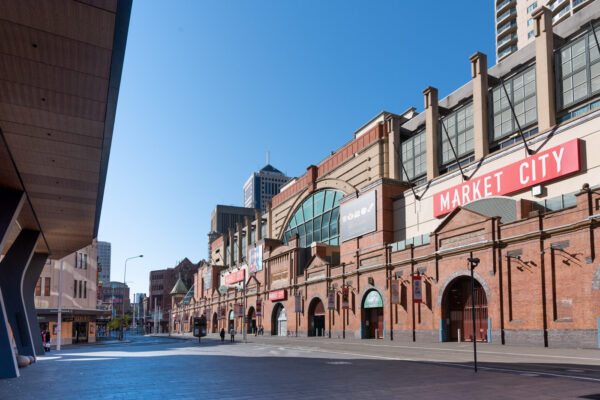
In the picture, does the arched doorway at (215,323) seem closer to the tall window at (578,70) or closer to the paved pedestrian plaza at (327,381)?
the tall window at (578,70)

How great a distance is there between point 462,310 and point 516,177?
10.1 m

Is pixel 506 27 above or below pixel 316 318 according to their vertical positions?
above

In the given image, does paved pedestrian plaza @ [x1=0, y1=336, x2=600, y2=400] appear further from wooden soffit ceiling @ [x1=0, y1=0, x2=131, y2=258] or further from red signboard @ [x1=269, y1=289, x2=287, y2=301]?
red signboard @ [x1=269, y1=289, x2=287, y2=301]

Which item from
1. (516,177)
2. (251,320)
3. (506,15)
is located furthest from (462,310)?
(506,15)

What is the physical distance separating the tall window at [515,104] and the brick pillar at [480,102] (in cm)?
64

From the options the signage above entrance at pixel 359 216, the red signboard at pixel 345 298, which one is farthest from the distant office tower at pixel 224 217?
the red signboard at pixel 345 298

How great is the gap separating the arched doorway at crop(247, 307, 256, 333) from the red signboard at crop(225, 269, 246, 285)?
10196 mm

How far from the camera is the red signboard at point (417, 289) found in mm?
39344

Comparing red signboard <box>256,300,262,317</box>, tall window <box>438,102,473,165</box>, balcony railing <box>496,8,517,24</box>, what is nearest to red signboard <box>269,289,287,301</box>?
red signboard <box>256,300,262,317</box>

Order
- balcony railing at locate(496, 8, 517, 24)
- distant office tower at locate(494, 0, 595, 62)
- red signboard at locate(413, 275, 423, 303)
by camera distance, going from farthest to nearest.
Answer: balcony railing at locate(496, 8, 517, 24) < distant office tower at locate(494, 0, 595, 62) < red signboard at locate(413, 275, 423, 303)

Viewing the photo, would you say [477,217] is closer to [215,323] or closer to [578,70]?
[578,70]

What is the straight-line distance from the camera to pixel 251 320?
81.2m

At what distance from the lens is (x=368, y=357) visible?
2450 centimetres

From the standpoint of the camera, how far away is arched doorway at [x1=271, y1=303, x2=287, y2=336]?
67250mm
